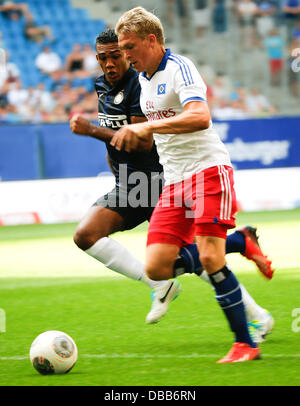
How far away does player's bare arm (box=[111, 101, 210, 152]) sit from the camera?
431 centimetres

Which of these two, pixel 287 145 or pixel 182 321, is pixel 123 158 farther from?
pixel 287 145

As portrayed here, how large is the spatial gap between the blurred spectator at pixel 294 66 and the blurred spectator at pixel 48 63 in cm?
493

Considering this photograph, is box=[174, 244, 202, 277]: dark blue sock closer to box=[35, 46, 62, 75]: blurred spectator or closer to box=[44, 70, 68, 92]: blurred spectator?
box=[44, 70, 68, 92]: blurred spectator

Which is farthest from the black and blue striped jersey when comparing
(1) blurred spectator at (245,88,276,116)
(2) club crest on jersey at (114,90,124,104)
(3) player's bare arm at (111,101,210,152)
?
(1) blurred spectator at (245,88,276,116)

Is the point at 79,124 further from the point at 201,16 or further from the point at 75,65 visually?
the point at 201,16

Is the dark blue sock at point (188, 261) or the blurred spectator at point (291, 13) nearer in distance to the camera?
the dark blue sock at point (188, 261)

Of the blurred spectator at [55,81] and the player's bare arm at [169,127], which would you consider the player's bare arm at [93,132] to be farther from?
the blurred spectator at [55,81]

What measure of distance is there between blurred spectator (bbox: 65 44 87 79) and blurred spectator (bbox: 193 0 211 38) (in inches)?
104

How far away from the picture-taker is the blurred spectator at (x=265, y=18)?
17344mm

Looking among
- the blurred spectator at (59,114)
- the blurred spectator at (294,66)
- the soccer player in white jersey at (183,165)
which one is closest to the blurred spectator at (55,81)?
the blurred spectator at (59,114)

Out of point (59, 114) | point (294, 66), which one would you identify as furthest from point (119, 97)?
point (294, 66)

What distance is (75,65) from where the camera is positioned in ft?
55.5

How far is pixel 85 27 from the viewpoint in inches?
721

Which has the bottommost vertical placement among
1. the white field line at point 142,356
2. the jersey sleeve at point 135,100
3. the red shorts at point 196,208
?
the white field line at point 142,356
